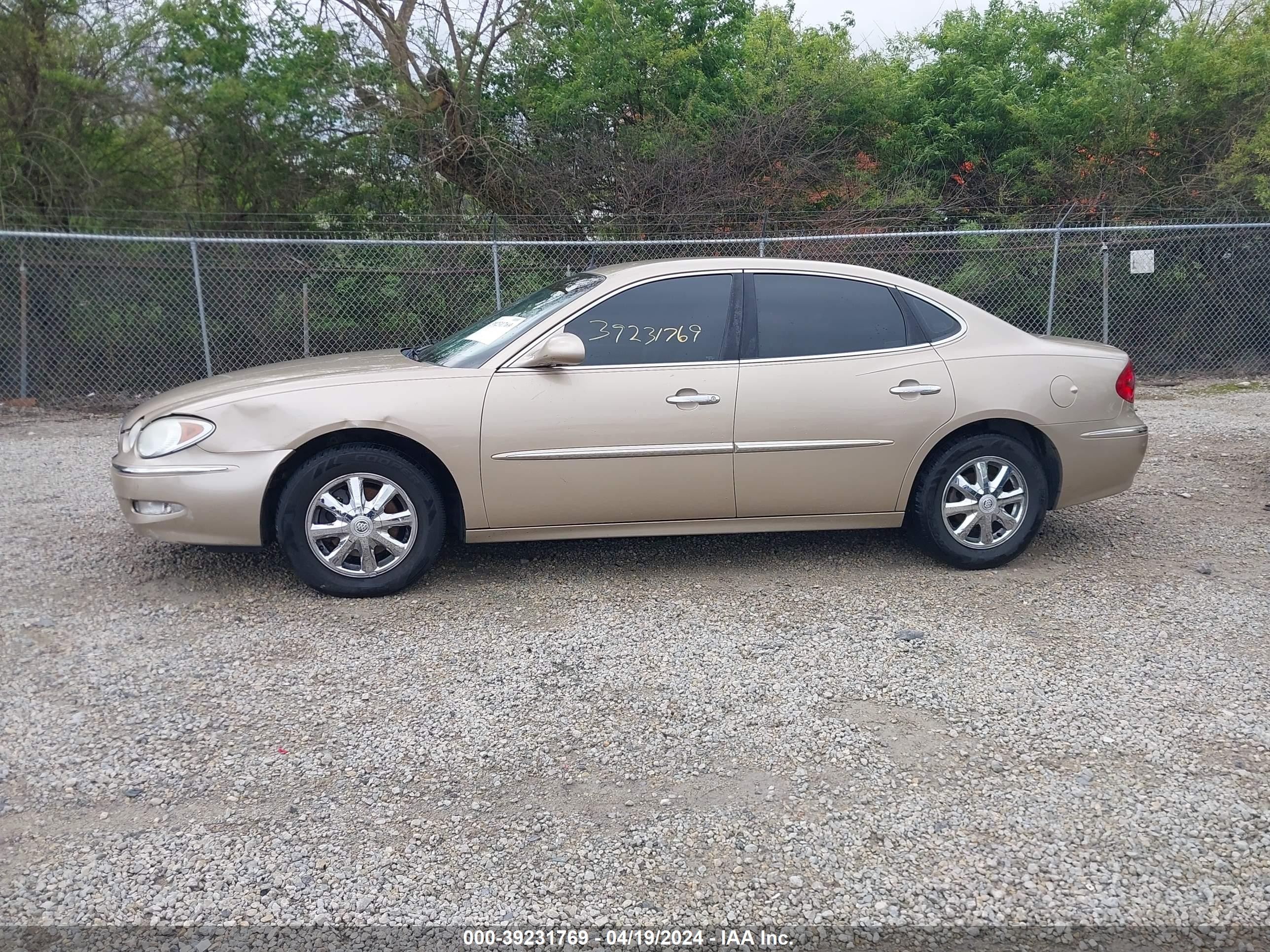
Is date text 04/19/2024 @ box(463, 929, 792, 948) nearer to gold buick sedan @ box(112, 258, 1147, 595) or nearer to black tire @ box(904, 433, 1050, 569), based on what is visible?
gold buick sedan @ box(112, 258, 1147, 595)

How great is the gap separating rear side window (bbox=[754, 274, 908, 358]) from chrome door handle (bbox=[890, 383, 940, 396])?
0.80 feet

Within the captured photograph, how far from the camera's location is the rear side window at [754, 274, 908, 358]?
17.0 feet

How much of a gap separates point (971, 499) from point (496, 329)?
2.62 meters

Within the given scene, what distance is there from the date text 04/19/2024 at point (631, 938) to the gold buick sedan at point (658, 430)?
2.53 m

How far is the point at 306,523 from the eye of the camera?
15.5 ft

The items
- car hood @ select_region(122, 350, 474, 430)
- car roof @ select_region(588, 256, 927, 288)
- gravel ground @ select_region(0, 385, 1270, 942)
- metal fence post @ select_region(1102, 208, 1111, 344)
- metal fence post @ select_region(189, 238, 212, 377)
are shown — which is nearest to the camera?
gravel ground @ select_region(0, 385, 1270, 942)

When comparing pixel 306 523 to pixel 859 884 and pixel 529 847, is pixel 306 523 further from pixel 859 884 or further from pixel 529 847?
pixel 859 884

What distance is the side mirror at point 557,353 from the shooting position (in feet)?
15.7

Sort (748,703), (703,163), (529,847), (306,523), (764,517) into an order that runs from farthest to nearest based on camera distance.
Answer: (703,163), (764,517), (306,523), (748,703), (529,847)

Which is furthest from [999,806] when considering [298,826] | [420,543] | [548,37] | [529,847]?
[548,37]

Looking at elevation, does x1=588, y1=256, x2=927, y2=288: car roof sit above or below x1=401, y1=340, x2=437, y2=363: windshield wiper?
above

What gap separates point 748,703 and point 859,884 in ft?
3.66

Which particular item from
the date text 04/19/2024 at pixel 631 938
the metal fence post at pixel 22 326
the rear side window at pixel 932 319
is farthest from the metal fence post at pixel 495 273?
the date text 04/19/2024 at pixel 631 938

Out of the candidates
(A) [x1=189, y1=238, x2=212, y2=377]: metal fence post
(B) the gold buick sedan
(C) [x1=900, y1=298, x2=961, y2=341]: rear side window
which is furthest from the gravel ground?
(A) [x1=189, y1=238, x2=212, y2=377]: metal fence post
